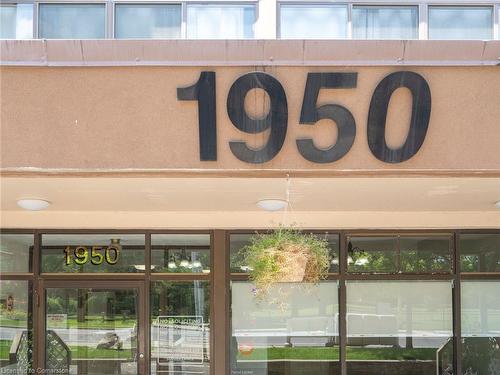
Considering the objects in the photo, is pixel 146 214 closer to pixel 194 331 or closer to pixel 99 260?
pixel 99 260

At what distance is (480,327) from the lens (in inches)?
370

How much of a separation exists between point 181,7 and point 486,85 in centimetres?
315

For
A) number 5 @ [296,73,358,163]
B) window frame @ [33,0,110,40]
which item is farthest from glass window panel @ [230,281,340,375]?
window frame @ [33,0,110,40]

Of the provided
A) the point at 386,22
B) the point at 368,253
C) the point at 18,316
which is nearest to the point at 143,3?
the point at 386,22

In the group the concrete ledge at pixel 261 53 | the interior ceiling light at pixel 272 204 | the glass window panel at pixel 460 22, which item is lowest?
the interior ceiling light at pixel 272 204

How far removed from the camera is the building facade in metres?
6.00

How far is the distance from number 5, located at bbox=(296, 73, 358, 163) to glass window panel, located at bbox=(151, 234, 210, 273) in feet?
11.6

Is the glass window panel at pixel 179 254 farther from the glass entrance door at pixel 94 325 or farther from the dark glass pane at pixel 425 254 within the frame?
the dark glass pane at pixel 425 254

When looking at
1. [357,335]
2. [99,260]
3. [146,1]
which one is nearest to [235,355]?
[357,335]

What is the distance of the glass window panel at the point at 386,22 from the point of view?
7082mm

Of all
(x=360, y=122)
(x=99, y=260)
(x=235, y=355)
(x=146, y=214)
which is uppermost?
(x=360, y=122)

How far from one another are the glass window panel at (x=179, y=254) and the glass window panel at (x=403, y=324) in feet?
6.67

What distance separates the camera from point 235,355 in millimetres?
9203

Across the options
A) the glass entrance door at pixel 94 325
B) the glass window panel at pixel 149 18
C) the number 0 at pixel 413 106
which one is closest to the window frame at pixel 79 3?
the glass window panel at pixel 149 18
